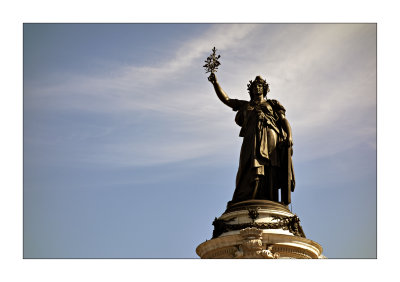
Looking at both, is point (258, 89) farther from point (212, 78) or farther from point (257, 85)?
point (212, 78)

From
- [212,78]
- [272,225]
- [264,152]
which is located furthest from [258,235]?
[212,78]

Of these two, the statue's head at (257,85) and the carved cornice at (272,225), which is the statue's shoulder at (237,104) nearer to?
the statue's head at (257,85)

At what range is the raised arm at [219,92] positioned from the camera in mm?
30422

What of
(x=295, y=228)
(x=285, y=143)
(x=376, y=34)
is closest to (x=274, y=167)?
(x=285, y=143)

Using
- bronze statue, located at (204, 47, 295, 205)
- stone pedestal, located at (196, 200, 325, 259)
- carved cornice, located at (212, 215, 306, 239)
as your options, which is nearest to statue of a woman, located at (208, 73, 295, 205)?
bronze statue, located at (204, 47, 295, 205)

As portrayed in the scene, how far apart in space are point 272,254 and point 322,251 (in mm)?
2568

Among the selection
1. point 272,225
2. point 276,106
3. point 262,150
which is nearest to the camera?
point 272,225

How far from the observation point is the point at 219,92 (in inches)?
1203

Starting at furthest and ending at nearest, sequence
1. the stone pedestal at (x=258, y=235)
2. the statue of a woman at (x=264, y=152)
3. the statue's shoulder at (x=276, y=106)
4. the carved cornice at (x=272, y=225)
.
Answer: the statue's shoulder at (x=276, y=106), the statue of a woman at (x=264, y=152), the carved cornice at (x=272, y=225), the stone pedestal at (x=258, y=235)

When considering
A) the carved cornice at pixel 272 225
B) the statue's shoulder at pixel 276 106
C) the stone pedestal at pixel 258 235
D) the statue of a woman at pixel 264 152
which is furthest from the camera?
the statue's shoulder at pixel 276 106

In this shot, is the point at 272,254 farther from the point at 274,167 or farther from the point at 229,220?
the point at 274,167

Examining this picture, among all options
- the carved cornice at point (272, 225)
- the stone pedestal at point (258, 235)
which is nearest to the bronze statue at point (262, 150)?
the stone pedestal at point (258, 235)

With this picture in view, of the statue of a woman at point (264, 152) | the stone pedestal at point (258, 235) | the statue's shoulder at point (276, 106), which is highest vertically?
the statue's shoulder at point (276, 106)

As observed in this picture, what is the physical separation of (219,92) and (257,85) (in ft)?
4.90
